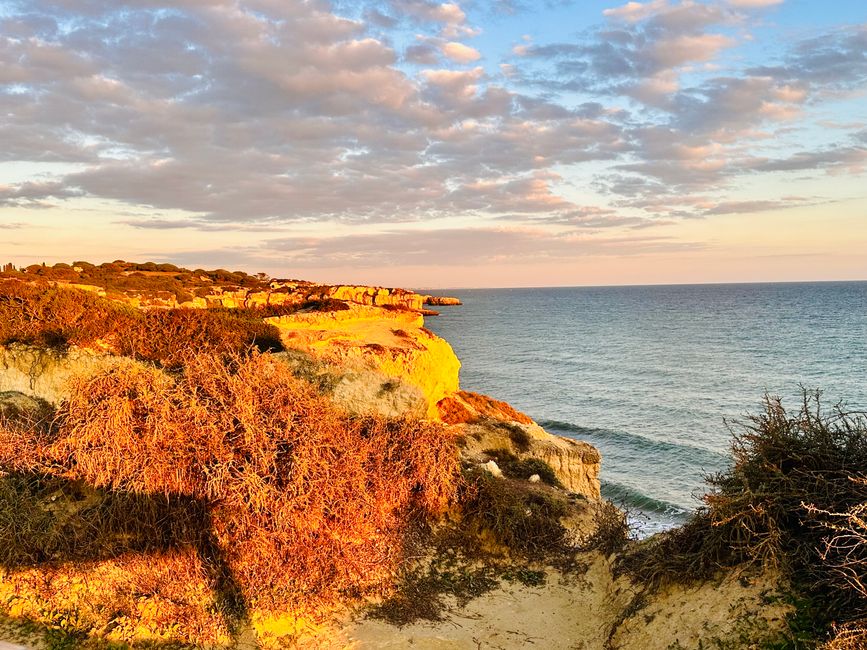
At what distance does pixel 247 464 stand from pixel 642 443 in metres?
23.6

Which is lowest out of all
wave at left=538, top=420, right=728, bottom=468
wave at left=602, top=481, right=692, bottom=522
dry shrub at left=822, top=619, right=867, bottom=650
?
wave at left=602, top=481, right=692, bottom=522

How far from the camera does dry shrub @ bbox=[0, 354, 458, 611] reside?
8742 millimetres

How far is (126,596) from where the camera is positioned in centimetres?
Result: 841

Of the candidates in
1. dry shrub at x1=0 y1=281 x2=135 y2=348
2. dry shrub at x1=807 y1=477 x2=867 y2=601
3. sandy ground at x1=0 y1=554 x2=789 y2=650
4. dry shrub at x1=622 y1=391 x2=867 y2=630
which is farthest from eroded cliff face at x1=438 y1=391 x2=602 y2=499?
dry shrub at x1=0 y1=281 x2=135 y2=348

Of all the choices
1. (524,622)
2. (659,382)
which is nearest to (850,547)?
(524,622)

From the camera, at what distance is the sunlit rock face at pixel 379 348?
15.4m

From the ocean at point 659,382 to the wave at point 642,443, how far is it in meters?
0.05

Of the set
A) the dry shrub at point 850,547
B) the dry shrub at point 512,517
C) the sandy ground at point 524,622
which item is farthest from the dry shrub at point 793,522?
the dry shrub at point 512,517

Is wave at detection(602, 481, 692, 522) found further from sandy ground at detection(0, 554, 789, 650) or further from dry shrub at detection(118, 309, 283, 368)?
dry shrub at detection(118, 309, 283, 368)

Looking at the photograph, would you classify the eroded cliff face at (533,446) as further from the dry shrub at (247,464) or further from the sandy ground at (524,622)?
the dry shrub at (247,464)

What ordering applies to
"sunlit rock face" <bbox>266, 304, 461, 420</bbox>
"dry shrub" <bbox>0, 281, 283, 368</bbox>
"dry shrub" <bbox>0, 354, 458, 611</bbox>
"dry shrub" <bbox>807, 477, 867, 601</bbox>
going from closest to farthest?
1. "dry shrub" <bbox>807, 477, 867, 601</bbox>
2. "dry shrub" <bbox>0, 354, 458, 611</bbox>
3. "dry shrub" <bbox>0, 281, 283, 368</bbox>
4. "sunlit rock face" <bbox>266, 304, 461, 420</bbox>

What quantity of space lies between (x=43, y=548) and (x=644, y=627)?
8854 millimetres

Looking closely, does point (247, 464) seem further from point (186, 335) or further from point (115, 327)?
point (115, 327)

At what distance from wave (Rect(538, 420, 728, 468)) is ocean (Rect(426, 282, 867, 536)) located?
48 mm
